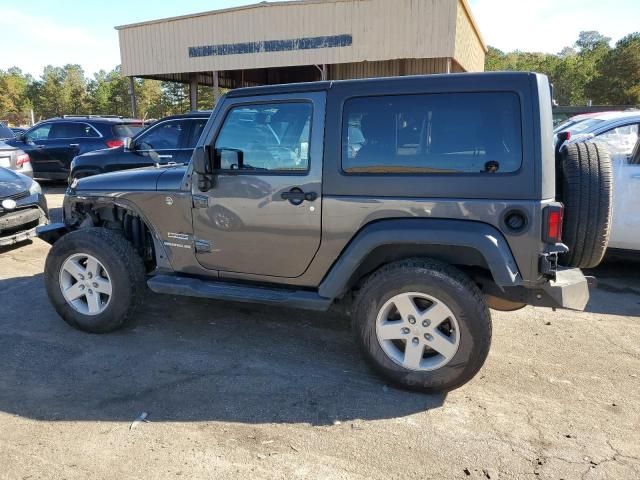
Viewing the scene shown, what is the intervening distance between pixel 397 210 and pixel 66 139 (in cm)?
1111

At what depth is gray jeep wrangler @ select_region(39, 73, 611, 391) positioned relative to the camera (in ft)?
9.65

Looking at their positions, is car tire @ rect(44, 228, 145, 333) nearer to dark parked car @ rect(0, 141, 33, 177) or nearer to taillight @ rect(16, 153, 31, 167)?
dark parked car @ rect(0, 141, 33, 177)

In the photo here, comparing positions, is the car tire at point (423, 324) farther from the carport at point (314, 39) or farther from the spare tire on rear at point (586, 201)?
the carport at point (314, 39)

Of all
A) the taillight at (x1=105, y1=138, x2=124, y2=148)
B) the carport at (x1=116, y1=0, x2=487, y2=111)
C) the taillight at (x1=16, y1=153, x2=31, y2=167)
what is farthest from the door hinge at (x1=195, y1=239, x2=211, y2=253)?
the carport at (x1=116, y1=0, x2=487, y2=111)

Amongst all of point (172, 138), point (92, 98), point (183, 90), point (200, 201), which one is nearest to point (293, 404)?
point (200, 201)

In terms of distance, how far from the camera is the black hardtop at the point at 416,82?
293 cm

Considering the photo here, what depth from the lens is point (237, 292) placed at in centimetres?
369

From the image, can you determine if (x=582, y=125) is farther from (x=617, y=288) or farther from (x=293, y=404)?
(x=293, y=404)

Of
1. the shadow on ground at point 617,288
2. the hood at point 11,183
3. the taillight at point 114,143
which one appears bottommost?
the shadow on ground at point 617,288

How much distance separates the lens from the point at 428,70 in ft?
65.5

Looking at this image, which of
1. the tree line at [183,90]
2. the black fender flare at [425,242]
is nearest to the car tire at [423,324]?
the black fender flare at [425,242]

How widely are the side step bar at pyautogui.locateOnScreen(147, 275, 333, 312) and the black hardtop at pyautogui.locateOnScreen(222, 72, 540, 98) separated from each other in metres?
1.40

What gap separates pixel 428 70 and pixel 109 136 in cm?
1316

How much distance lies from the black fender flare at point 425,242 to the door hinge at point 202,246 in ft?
3.17
